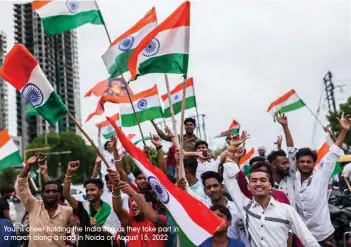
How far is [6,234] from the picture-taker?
19.5 feet

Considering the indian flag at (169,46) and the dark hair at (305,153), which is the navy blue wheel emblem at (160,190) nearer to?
the indian flag at (169,46)

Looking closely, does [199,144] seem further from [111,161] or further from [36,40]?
[36,40]

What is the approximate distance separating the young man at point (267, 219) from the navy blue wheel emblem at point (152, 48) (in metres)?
1.66

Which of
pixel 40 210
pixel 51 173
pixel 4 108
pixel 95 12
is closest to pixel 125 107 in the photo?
pixel 95 12

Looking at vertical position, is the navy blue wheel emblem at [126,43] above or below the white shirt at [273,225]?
above

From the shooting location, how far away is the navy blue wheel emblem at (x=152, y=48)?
511cm

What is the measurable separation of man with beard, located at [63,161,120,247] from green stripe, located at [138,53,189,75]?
1323 mm

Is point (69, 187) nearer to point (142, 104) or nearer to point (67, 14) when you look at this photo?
point (67, 14)

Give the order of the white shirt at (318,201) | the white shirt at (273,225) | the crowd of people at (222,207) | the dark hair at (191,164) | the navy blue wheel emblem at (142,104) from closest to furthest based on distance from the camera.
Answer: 1. the white shirt at (273,225)
2. the crowd of people at (222,207)
3. the white shirt at (318,201)
4. the dark hair at (191,164)
5. the navy blue wheel emblem at (142,104)

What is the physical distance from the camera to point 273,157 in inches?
228

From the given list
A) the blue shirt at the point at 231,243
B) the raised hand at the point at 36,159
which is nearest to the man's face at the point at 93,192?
the raised hand at the point at 36,159

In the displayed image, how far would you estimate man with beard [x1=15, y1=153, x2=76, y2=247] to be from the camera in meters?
5.50

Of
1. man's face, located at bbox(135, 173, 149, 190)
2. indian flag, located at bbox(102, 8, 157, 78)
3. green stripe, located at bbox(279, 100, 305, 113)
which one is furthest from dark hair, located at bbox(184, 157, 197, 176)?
green stripe, located at bbox(279, 100, 305, 113)

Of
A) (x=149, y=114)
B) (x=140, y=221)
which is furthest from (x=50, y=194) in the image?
(x=149, y=114)
